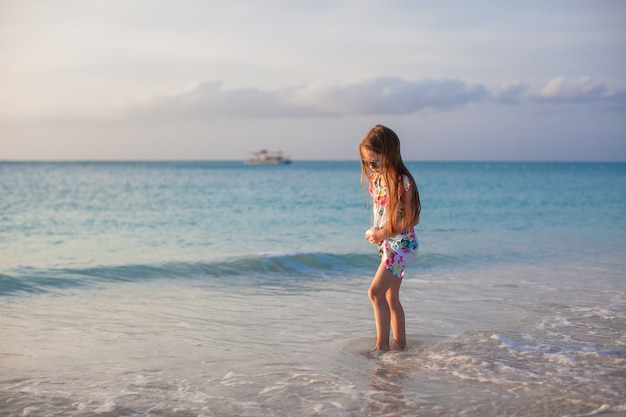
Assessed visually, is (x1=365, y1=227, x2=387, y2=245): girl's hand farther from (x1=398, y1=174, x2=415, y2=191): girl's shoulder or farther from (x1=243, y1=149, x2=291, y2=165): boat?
(x1=243, y1=149, x2=291, y2=165): boat

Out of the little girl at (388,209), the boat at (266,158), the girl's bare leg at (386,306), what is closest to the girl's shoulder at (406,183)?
the little girl at (388,209)

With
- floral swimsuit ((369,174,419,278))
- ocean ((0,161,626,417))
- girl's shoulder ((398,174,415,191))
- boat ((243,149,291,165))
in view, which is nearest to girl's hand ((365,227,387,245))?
floral swimsuit ((369,174,419,278))

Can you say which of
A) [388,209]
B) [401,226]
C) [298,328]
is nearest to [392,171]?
[388,209]

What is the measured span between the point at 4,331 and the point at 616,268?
361 inches

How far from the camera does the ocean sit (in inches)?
166

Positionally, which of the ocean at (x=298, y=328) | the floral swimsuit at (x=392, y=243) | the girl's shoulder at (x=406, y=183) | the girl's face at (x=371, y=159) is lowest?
the ocean at (x=298, y=328)

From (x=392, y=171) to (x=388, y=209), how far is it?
1.05 ft

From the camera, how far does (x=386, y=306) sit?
526 centimetres

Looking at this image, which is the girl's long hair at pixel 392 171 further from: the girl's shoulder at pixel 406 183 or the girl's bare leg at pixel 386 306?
the girl's bare leg at pixel 386 306

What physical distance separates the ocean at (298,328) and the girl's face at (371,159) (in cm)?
162

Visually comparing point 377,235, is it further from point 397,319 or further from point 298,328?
point 298,328

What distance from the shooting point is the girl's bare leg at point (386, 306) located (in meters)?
5.13

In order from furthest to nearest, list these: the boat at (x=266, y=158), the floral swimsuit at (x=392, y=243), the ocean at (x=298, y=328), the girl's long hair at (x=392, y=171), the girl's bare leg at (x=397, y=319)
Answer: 1. the boat at (x=266, y=158)
2. the girl's bare leg at (x=397, y=319)
3. the floral swimsuit at (x=392, y=243)
4. the girl's long hair at (x=392, y=171)
5. the ocean at (x=298, y=328)

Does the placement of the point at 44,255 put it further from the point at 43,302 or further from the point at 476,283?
the point at 476,283
